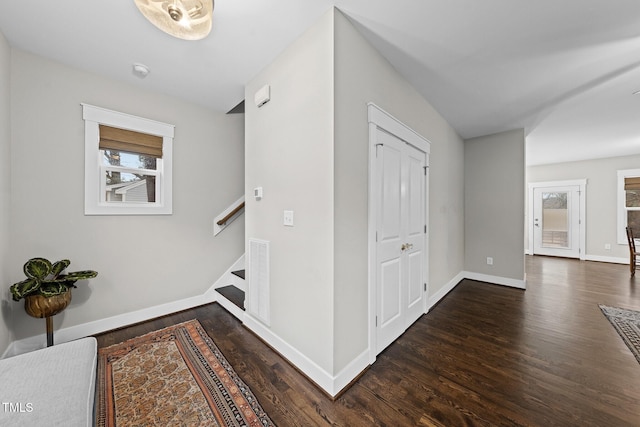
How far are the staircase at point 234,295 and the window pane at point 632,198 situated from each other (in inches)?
334

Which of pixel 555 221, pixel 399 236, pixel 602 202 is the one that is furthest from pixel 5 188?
pixel 602 202

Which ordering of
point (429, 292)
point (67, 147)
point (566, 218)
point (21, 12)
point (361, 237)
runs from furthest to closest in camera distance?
point (566, 218) < point (429, 292) < point (67, 147) < point (361, 237) < point (21, 12)

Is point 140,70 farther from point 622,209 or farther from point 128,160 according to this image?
point 622,209

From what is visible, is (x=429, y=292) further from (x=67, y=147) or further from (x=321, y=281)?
(x=67, y=147)

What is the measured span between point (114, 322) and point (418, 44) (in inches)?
152

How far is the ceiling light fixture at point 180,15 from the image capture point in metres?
1.20

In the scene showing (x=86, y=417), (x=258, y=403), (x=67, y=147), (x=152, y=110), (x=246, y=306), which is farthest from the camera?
(x=152, y=110)

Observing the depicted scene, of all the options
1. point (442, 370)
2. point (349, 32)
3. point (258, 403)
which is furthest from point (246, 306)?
point (349, 32)

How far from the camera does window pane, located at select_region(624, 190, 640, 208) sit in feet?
17.5

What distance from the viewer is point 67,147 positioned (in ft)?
7.20

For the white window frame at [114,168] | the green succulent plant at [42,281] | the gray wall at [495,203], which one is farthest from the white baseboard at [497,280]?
the green succulent plant at [42,281]

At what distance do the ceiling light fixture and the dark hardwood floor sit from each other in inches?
89.6

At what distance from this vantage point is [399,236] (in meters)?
2.31

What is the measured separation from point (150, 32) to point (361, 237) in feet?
7.43
